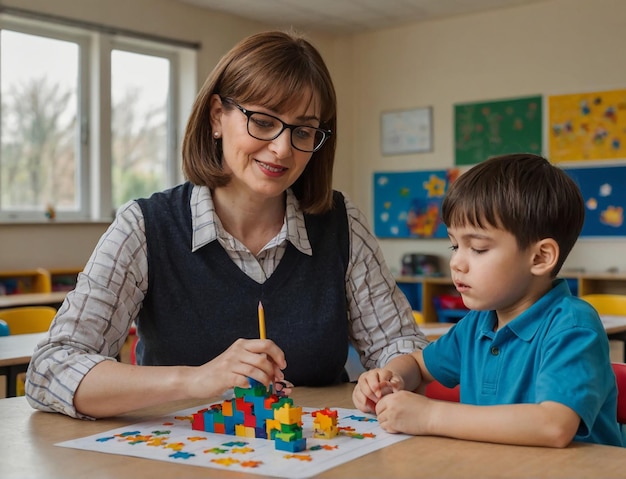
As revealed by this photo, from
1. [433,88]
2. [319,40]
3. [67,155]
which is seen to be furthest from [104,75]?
[433,88]

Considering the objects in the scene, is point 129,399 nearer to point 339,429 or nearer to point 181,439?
point 181,439

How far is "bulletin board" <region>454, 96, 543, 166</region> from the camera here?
666 centimetres

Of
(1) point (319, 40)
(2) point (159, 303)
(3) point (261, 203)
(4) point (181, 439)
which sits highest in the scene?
(1) point (319, 40)

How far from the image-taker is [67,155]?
6.04 metres

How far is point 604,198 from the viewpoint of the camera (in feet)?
20.5

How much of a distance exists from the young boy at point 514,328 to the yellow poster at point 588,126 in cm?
511

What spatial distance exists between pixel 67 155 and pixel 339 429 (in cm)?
516

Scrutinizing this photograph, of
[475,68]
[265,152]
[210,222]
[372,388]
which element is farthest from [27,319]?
[475,68]

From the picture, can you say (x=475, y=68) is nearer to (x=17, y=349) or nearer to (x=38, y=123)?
(x=38, y=123)

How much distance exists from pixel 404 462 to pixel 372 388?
1.00 ft

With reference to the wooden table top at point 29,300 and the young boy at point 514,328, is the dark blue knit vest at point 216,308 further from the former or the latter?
the wooden table top at point 29,300

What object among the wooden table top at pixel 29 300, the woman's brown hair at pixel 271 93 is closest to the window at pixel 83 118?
the wooden table top at pixel 29 300

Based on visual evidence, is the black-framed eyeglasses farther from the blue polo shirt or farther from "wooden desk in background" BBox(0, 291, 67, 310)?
"wooden desk in background" BBox(0, 291, 67, 310)

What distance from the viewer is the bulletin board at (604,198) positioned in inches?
244
